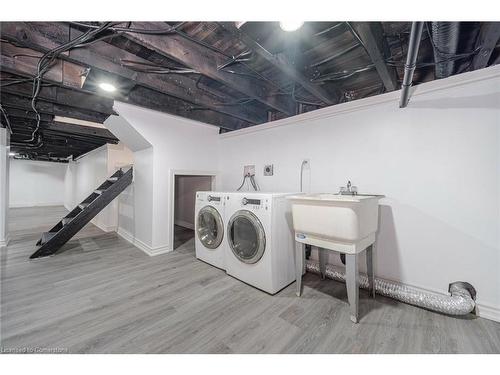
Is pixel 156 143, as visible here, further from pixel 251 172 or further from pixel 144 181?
pixel 251 172

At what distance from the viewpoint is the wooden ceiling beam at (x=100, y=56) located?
1478 millimetres

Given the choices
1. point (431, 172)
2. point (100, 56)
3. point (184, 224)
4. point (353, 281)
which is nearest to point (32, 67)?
point (100, 56)

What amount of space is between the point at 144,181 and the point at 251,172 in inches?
73.3

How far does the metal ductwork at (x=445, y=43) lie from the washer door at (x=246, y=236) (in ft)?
6.51

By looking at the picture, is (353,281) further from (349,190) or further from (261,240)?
(349,190)

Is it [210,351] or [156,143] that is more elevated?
[156,143]

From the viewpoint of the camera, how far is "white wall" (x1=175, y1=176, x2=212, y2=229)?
5059 millimetres

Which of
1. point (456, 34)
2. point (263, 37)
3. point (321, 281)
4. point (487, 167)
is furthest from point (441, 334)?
point (263, 37)

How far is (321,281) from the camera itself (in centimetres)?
239

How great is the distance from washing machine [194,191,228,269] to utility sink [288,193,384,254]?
3.48 ft

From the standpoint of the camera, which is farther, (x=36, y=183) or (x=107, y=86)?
(x=36, y=183)

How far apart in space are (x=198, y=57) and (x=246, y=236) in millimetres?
1962

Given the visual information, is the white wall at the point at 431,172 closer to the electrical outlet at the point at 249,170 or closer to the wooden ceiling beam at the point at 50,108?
the electrical outlet at the point at 249,170

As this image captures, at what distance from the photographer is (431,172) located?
6.24ft
